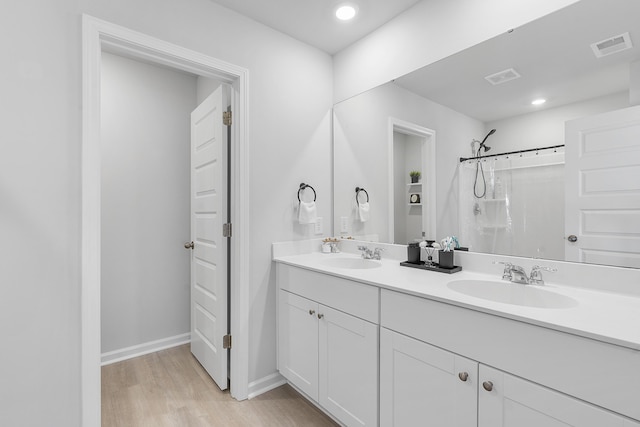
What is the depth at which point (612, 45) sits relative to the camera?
1.26m

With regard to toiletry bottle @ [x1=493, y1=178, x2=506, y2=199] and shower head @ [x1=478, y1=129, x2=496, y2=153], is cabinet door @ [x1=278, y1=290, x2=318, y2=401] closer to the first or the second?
toiletry bottle @ [x1=493, y1=178, x2=506, y2=199]

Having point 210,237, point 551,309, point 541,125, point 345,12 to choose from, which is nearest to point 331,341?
point 551,309

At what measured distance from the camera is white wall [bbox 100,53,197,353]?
99.6 inches

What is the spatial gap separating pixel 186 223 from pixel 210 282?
91 cm

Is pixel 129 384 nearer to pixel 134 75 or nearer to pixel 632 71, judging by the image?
pixel 134 75

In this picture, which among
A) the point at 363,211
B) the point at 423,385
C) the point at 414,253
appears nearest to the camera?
the point at 423,385

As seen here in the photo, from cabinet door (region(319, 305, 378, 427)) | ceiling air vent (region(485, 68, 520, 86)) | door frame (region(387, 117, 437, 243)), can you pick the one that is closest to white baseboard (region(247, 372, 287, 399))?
cabinet door (region(319, 305, 378, 427))

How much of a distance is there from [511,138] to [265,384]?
2.11m

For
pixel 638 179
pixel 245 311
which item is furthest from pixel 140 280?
pixel 638 179

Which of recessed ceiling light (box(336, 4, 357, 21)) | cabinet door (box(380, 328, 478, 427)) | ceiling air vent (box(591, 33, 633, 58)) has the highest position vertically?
recessed ceiling light (box(336, 4, 357, 21))

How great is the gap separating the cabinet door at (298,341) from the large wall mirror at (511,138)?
743 millimetres

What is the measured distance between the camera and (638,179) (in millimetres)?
1188

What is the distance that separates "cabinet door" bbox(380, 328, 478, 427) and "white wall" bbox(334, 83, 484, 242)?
0.79 metres

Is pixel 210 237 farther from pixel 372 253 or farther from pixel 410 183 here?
pixel 410 183
